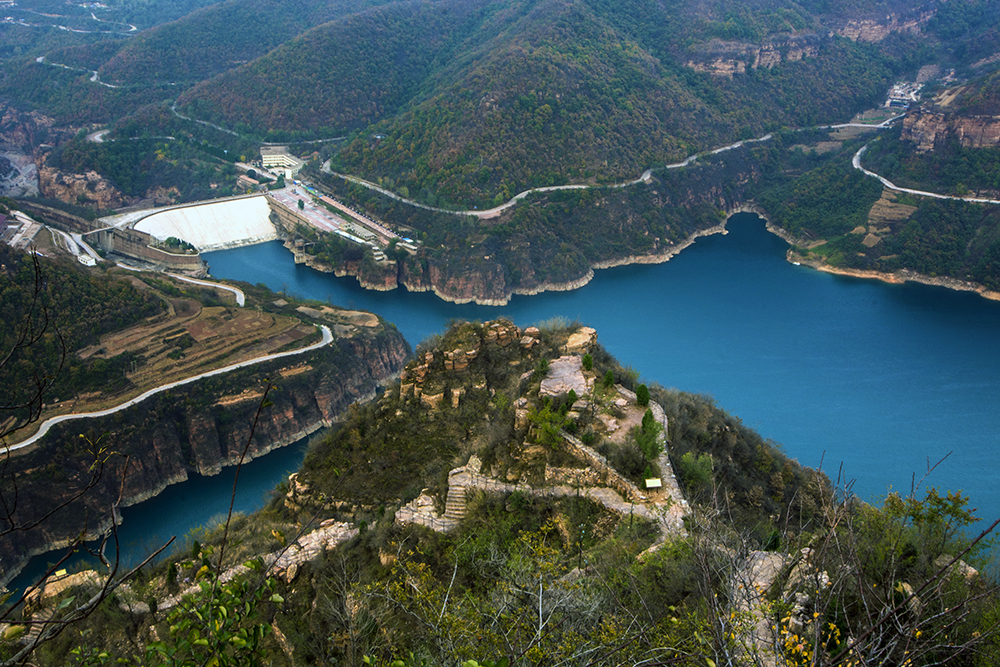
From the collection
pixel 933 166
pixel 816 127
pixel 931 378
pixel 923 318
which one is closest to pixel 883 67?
pixel 816 127

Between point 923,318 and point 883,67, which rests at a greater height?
point 883,67

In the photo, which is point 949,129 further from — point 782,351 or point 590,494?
point 590,494

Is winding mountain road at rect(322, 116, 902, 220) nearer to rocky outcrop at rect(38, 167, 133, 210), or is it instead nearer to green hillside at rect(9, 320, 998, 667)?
rocky outcrop at rect(38, 167, 133, 210)

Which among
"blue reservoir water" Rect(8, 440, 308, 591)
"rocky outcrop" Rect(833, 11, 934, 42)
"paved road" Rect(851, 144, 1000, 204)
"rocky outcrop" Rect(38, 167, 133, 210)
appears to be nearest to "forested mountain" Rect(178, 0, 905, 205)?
"rocky outcrop" Rect(833, 11, 934, 42)

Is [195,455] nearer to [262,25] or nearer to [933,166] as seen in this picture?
[933,166]

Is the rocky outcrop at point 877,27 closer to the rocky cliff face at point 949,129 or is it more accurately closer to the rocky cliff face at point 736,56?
the rocky cliff face at point 736,56

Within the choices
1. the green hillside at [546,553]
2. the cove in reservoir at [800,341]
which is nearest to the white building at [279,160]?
the cove in reservoir at [800,341]
